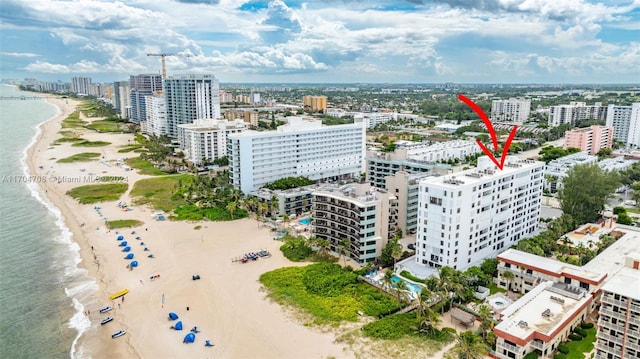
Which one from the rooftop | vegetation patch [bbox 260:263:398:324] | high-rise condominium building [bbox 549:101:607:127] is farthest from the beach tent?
high-rise condominium building [bbox 549:101:607:127]

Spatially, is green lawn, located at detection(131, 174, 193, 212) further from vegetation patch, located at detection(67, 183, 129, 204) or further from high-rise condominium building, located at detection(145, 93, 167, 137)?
high-rise condominium building, located at detection(145, 93, 167, 137)

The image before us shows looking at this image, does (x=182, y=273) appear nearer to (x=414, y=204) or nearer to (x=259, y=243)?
(x=259, y=243)

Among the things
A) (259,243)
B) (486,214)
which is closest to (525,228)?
(486,214)

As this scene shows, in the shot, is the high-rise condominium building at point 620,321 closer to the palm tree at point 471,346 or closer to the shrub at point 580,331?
the shrub at point 580,331

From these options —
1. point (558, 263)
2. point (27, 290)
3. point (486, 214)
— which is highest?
point (486, 214)

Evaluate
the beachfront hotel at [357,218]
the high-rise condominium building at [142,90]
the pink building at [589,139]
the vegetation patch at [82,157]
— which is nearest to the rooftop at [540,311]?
the beachfront hotel at [357,218]

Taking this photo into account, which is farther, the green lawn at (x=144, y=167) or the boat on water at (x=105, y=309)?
the green lawn at (x=144, y=167)
